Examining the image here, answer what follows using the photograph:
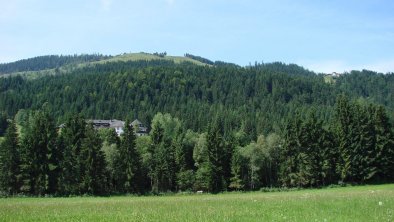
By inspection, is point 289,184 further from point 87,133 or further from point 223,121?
point 223,121

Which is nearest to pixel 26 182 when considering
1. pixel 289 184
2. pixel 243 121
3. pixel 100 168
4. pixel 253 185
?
pixel 100 168

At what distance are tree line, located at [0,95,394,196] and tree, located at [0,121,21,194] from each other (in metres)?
0.14

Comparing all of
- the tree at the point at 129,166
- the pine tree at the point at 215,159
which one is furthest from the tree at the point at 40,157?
the pine tree at the point at 215,159

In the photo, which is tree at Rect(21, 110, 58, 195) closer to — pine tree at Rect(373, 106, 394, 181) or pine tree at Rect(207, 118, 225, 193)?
pine tree at Rect(207, 118, 225, 193)

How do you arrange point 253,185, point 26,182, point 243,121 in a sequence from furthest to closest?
point 243,121 → point 253,185 → point 26,182

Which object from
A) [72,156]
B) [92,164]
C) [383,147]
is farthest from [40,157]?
[383,147]

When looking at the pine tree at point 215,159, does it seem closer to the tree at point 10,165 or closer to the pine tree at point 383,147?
the pine tree at point 383,147

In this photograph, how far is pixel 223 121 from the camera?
186250 mm

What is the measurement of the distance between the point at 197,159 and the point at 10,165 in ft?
121

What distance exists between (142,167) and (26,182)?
2147 cm

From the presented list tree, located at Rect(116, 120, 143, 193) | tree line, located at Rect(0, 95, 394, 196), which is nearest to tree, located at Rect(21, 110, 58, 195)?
tree line, located at Rect(0, 95, 394, 196)

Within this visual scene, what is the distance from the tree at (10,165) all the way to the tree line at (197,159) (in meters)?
0.14

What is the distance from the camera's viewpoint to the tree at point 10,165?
67.8m

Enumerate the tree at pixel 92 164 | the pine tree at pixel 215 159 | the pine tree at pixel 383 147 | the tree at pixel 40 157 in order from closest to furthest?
the tree at pixel 40 157 < the tree at pixel 92 164 < the pine tree at pixel 383 147 < the pine tree at pixel 215 159
